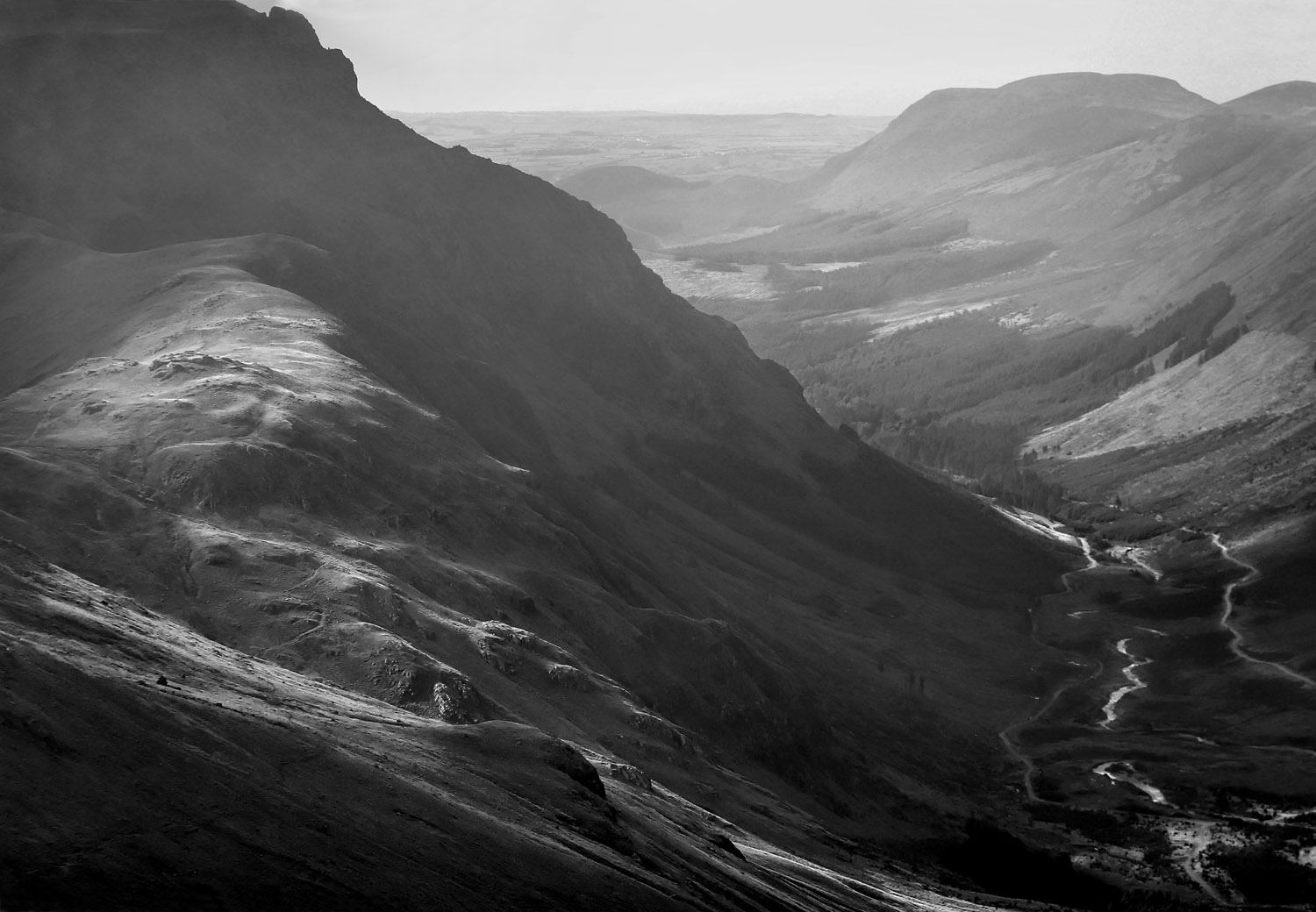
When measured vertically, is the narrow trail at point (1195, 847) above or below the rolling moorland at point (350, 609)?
below

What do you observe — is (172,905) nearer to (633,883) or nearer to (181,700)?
(181,700)

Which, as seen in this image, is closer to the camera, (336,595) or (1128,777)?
(336,595)

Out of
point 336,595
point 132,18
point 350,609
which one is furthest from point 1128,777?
point 132,18

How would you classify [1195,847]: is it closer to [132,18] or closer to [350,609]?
[350,609]

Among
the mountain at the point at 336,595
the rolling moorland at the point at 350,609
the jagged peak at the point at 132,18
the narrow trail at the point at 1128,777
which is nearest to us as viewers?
the mountain at the point at 336,595

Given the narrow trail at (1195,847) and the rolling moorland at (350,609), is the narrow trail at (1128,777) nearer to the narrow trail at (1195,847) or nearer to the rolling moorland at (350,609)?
the narrow trail at (1195,847)

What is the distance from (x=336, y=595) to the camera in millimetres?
82688

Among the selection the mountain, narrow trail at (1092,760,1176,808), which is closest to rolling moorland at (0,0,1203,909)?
the mountain

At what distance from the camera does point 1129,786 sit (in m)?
157

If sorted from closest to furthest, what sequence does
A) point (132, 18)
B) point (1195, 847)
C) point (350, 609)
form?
point (350, 609) → point (1195, 847) → point (132, 18)

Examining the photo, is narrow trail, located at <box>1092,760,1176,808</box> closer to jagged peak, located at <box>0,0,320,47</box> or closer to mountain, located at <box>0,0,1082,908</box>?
mountain, located at <box>0,0,1082,908</box>

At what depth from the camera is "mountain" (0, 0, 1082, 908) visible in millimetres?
46906

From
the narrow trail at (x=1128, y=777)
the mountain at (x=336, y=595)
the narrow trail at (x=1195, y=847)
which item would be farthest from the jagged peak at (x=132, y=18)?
→ the narrow trail at (x=1195, y=847)

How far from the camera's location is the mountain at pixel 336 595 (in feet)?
154
